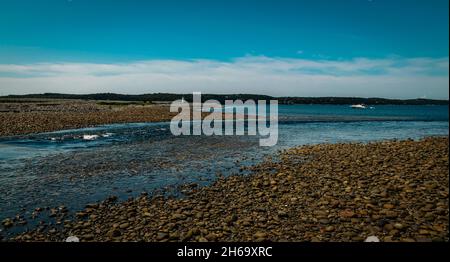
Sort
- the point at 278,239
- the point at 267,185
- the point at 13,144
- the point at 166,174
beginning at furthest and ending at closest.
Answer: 1. the point at 13,144
2. the point at 166,174
3. the point at 267,185
4. the point at 278,239

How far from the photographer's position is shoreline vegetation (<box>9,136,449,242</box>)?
8789 mm

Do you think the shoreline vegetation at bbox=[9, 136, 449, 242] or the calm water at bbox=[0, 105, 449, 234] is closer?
the shoreline vegetation at bbox=[9, 136, 449, 242]

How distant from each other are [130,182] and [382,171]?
1261 centimetres

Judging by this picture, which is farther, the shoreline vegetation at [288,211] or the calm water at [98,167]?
the calm water at [98,167]

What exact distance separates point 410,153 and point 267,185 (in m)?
11.7

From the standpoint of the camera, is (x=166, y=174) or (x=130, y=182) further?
(x=166, y=174)

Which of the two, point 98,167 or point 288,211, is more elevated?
point 288,211

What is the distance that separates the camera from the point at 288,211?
34.4ft

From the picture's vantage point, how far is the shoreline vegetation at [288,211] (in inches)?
346

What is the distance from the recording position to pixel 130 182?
15398 millimetres

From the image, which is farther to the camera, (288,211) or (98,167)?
(98,167)
